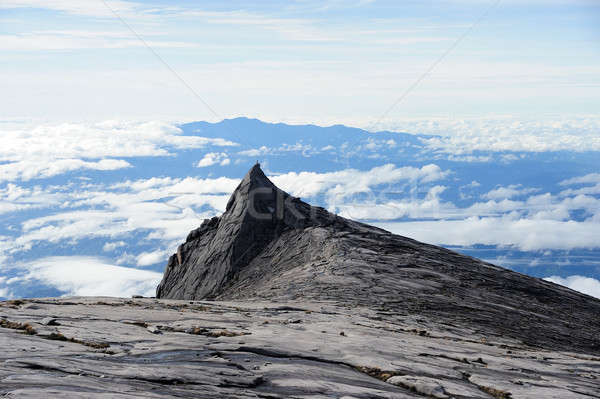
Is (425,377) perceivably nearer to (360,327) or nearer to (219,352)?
(219,352)

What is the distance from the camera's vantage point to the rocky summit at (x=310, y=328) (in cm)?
1503

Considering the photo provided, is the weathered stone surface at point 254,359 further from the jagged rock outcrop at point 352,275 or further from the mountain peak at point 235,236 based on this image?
the mountain peak at point 235,236

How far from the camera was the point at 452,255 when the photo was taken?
52.8 metres

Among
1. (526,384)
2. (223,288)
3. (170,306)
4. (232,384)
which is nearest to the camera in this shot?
(232,384)

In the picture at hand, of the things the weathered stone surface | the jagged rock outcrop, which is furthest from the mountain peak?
the weathered stone surface

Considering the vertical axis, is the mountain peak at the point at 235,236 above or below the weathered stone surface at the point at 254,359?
above

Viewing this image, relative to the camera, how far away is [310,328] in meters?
24.8

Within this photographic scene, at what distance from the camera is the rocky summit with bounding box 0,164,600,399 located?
49.3 ft

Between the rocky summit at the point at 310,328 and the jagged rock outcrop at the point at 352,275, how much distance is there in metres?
0.18

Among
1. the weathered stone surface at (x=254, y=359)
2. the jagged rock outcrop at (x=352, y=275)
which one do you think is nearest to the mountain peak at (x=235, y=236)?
the jagged rock outcrop at (x=352, y=275)

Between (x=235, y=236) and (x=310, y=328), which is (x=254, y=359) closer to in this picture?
(x=310, y=328)

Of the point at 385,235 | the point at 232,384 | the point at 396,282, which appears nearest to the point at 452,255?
the point at 385,235

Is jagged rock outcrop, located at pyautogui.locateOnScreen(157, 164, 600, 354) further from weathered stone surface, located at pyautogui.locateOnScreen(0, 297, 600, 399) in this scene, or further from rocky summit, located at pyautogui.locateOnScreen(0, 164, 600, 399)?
weathered stone surface, located at pyautogui.locateOnScreen(0, 297, 600, 399)

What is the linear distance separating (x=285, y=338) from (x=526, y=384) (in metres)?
9.13
